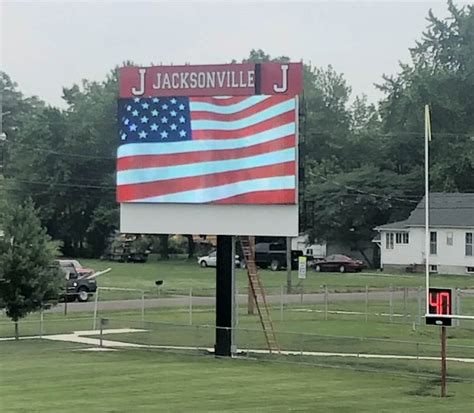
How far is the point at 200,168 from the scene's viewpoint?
2598cm

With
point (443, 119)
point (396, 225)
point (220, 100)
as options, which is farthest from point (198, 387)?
point (443, 119)

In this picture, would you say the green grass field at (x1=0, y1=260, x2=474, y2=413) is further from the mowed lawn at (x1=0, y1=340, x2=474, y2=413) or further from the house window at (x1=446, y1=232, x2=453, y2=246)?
the house window at (x1=446, y1=232, x2=453, y2=246)

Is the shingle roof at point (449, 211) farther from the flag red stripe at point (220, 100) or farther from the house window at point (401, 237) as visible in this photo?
the flag red stripe at point (220, 100)

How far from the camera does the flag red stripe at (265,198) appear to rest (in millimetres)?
25281

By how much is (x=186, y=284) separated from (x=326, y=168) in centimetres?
2603

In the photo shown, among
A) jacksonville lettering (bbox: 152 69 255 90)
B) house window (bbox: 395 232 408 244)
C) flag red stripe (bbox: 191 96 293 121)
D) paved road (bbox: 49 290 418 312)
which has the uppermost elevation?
jacksonville lettering (bbox: 152 69 255 90)

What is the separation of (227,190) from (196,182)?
32.2 inches

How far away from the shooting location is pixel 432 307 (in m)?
19.3

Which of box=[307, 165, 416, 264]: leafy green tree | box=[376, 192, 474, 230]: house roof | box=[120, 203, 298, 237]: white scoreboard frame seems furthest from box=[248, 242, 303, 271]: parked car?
box=[120, 203, 298, 237]: white scoreboard frame

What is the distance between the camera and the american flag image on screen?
25.4 meters

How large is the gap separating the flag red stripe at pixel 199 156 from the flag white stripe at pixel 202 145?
0.25 feet

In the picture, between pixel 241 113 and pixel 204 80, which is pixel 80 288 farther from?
pixel 241 113

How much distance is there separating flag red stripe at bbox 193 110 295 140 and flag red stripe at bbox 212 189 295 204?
1.45 metres

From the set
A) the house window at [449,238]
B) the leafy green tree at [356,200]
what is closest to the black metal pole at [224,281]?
the house window at [449,238]
